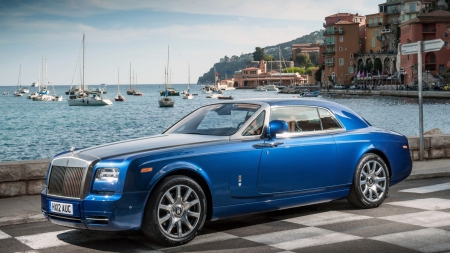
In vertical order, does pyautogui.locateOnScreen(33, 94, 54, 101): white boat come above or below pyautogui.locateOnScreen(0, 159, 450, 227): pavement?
above

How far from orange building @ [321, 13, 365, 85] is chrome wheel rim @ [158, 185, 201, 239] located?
16423 cm

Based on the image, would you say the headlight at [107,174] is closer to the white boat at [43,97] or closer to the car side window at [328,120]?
the car side window at [328,120]

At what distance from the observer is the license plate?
722cm

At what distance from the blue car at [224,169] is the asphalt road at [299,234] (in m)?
0.26

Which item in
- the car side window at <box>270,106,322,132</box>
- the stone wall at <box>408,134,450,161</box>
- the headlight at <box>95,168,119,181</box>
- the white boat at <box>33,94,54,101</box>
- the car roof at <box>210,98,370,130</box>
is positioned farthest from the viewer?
the white boat at <box>33,94,54,101</box>

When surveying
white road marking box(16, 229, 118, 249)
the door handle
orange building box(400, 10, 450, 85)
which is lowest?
white road marking box(16, 229, 118, 249)

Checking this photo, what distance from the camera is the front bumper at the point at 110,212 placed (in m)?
6.98

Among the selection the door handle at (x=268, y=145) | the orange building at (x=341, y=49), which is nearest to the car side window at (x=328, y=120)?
the door handle at (x=268, y=145)

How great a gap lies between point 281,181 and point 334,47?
168 meters

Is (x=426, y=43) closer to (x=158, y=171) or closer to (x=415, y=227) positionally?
(x=415, y=227)

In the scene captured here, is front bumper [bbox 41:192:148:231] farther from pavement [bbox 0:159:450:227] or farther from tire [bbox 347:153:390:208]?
tire [bbox 347:153:390:208]

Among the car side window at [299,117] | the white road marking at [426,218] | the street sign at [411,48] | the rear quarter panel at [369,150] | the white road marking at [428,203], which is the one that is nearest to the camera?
the white road marking at [426,218]

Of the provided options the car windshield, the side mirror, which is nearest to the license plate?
the car windshield

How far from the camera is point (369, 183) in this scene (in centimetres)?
955
